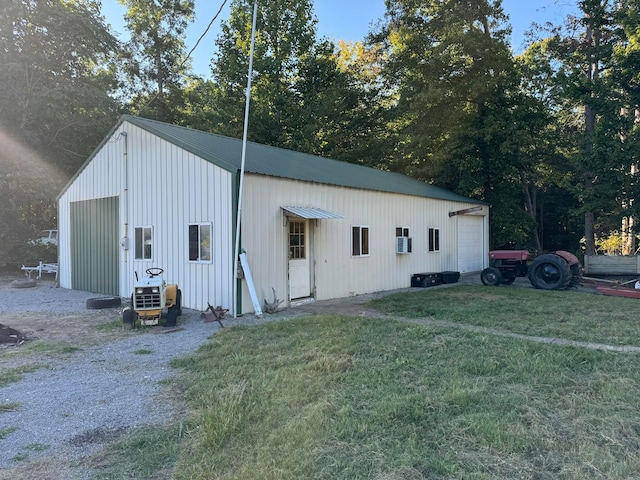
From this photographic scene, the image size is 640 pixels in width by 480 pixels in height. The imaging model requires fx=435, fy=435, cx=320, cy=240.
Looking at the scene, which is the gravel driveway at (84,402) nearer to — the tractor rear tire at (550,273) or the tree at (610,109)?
the tractor rear tire at (550,273)

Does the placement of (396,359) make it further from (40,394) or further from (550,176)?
(550,176)

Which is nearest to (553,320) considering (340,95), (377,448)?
(377,448)

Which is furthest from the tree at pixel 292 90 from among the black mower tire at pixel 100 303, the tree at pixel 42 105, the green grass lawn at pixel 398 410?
the green grass lawn at pixel 398 410

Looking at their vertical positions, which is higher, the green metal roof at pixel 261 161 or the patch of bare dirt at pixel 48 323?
the green metal roof at pixel 261 161

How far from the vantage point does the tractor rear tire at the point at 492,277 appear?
1375 cm

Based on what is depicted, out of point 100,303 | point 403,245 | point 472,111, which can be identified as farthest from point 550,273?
point 100,303

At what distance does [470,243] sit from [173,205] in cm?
1249

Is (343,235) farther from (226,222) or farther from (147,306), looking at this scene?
(147,306)

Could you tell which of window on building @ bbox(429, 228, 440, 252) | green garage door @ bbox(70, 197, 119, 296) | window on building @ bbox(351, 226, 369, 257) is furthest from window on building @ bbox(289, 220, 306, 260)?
window on building @ bbox(429, 228, 440, 252)

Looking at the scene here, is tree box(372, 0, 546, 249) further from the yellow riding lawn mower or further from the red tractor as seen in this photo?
the yellow riding lawn mower

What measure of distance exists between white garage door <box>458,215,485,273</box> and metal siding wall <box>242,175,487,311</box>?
24.4 inches

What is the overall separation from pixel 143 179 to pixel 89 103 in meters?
13.0

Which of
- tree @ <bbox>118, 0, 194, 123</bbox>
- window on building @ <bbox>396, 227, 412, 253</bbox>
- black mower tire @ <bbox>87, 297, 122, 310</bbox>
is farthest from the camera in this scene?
tree @ <bbox>118, 0, 194, 123</bbox>

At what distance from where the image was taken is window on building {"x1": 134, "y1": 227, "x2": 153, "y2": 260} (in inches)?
436
